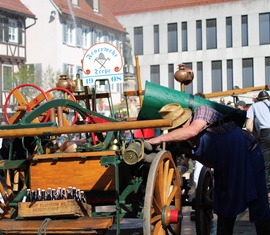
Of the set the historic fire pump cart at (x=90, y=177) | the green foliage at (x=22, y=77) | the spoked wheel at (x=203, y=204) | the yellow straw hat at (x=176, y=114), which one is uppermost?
the green foliage at (x=22, y=77)

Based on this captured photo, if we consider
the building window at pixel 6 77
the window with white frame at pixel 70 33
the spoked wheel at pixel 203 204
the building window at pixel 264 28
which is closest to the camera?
the spoked wheel at pixel 203 204

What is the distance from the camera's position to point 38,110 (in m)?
5.76

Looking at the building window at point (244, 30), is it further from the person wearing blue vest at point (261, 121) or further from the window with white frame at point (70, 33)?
the person wearing blue vest at point (261, 121)

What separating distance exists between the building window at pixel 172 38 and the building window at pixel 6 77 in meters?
19.0

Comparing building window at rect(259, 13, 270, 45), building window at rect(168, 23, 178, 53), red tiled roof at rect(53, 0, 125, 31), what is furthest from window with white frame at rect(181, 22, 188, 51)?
building window at rect(259, 13, 270, 45)

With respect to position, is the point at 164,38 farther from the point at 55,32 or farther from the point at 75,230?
the point at 75,230

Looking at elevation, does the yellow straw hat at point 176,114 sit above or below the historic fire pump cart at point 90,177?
above

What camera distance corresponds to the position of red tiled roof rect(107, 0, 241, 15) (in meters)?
55.8

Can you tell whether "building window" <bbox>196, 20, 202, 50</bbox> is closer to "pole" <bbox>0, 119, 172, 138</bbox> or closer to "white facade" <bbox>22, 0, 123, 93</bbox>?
"white facade" <bbox>22, 0, 123, 93</bbox>

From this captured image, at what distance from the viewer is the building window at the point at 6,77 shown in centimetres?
3706

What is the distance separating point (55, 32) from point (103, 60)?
31885mm

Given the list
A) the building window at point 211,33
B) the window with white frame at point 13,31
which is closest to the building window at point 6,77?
the window with white frame at point 13,31

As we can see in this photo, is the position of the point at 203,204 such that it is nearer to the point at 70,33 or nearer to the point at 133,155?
the point at 133,155

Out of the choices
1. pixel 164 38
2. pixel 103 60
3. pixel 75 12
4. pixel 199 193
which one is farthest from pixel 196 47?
pixel 199 193
